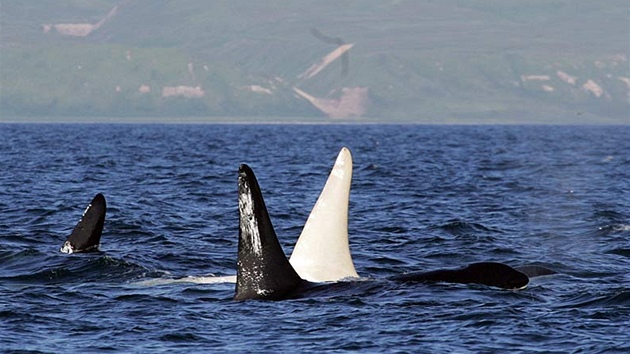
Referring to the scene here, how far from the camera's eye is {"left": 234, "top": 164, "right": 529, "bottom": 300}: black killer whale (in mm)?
14406

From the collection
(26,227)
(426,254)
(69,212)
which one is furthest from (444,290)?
(69,212)

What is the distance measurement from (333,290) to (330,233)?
3.25 feet

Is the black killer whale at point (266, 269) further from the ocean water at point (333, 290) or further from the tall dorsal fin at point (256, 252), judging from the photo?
the ocean water at point (333, 290)

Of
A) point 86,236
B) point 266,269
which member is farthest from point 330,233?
point 86,236

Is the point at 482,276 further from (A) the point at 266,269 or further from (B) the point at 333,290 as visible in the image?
(A) the point at 266,269

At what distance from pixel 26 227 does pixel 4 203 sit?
21.1 feet

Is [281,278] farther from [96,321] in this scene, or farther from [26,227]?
[26,227]

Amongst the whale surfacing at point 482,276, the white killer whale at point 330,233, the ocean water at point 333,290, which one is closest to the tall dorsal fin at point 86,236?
the ocean water at point 333,290

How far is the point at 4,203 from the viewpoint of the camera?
3134cm

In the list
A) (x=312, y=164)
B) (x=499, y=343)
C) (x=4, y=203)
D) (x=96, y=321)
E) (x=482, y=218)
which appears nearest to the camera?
(x=499, y=343)

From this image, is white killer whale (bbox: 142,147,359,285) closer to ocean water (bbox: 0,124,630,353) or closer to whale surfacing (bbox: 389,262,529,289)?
ocean water (bbox: 0,124,630,353)

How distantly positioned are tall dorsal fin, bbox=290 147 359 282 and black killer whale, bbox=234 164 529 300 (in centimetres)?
56

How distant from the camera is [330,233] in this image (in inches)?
629

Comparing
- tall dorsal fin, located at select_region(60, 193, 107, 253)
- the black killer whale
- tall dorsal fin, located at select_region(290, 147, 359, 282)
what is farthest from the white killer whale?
tall dorsal fin, located at select_region(60, 193, 107, 253)
